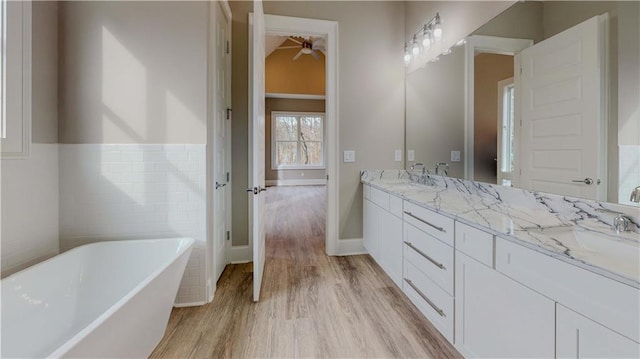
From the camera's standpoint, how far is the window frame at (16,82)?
1.46 meters

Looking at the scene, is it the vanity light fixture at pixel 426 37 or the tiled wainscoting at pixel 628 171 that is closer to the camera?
the tiled wainscoting at pixel 628 171

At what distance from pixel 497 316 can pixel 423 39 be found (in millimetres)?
2496

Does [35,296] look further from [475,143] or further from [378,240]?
[475,143]

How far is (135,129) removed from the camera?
1.92 m

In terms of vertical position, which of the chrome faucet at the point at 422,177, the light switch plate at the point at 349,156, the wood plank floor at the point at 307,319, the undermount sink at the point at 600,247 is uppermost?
the light switch plate at the point at 349,156

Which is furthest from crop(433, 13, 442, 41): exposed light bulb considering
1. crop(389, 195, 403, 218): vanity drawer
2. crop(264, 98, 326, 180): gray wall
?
crop(264, 98, 326, 180): gray wall

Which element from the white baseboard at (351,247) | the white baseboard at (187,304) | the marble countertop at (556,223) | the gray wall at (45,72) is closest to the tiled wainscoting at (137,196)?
the white baseboard at (187,304)

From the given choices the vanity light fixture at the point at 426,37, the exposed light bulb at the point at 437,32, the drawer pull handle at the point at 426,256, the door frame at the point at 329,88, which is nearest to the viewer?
the drawer pull handle at the point at 426,256

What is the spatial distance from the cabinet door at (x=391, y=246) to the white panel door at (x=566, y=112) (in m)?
0.91

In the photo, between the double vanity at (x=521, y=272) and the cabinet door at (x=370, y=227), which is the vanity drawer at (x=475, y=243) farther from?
the cabinet door at (x=370, y=227)

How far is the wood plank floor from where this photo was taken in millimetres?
1555

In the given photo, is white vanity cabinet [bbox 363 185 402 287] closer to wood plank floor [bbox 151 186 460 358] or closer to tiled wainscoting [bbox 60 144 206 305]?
wood plank floor [bbox 151 186 460 358]

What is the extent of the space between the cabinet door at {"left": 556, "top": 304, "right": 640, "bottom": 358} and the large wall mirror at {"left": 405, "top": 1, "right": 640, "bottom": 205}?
669mm

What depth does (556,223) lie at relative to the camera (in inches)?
49.4
